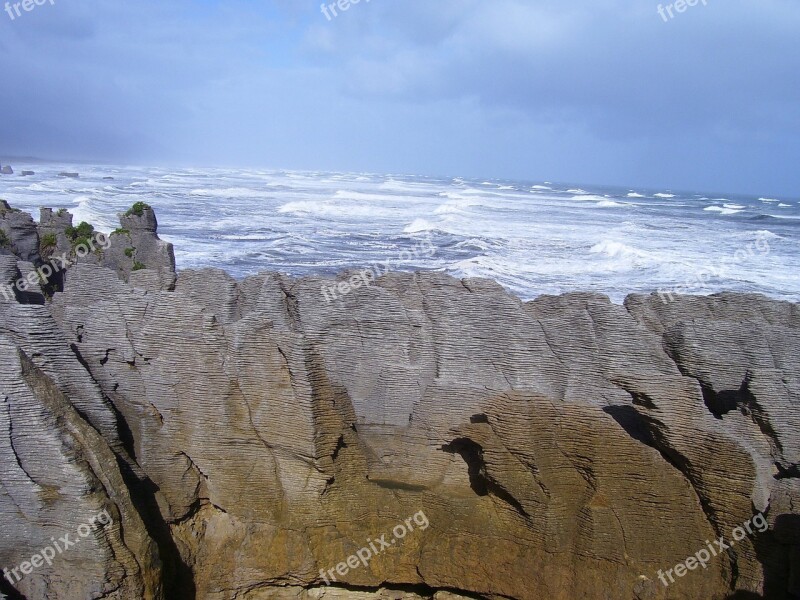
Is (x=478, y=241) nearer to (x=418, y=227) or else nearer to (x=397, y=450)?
(x=418, y=227)

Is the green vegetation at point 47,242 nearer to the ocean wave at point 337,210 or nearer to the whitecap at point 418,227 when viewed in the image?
the whitecap at point 418,227

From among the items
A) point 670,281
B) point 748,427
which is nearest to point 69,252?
point 748,427

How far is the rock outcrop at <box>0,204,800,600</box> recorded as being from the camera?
542 centimetres

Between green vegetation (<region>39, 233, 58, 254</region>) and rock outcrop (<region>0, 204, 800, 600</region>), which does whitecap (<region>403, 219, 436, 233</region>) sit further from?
rock outcrop (<region>0, 204, 800, 600</region>)

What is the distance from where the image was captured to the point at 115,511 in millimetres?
5305

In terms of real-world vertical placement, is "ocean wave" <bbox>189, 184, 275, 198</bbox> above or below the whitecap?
below

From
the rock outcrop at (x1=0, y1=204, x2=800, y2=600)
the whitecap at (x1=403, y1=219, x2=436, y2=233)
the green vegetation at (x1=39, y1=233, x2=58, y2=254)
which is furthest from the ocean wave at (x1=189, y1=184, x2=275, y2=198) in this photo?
the rock outcrop at (x1=0, y1=204, x2=800, y2=600)

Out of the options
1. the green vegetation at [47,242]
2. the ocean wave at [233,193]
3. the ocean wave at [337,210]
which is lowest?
the ocean wave at [233,193]

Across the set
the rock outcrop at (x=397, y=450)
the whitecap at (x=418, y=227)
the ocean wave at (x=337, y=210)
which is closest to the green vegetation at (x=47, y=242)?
the rock outcrop at (x=397, y=450)

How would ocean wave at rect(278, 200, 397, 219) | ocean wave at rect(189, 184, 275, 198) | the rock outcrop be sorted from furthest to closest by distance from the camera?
ocean wave at rect(189, 184, 275, 198) → ocean wave at rect(278, 200, 397, 219) → the rock outcrop

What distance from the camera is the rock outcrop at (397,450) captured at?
542 centimetres

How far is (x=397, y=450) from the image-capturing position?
6562 millimetres

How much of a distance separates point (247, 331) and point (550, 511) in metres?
3.41

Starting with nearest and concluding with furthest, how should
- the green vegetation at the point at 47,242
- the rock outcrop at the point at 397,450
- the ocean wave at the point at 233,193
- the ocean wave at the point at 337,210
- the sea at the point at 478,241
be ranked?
1. the rock outcrop at the point at 397,450
2. the green vegetation at the point at 47,242
3. the sea at the point at 478,241
4. the ocean wave at the point at 337,210
5. the ocean wave at the point at 233,193
